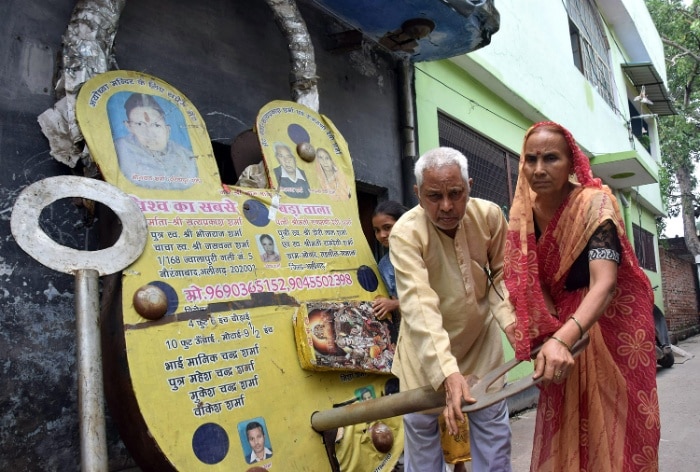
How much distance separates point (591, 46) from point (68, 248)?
10.4 meters

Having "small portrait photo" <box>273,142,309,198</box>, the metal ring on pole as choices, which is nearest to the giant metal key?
the metal ring on pole

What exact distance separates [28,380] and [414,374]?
155 cm

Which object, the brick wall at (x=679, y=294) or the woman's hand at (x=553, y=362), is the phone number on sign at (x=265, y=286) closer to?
the woman's hand at (x=553, y=362)

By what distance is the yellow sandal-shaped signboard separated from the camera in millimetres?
2125

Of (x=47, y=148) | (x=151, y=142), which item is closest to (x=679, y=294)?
(x=151, y=142)

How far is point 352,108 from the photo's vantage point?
4297 mm

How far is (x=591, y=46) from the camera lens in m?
10.3

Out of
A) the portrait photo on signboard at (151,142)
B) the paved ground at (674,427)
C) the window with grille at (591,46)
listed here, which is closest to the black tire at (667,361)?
the paved ground at (674,427)

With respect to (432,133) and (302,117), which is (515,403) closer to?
(432,133)

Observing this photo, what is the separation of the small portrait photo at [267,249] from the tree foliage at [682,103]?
15.3m

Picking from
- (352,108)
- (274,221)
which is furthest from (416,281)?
(352,108)

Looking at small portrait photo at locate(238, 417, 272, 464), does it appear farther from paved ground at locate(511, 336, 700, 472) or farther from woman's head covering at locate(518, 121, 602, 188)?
paved ground at locate(511, 336, 700, 472)

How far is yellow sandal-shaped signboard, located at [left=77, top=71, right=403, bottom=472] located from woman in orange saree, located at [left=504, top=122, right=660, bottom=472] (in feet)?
3.07

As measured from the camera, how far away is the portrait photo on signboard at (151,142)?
2346 mm
